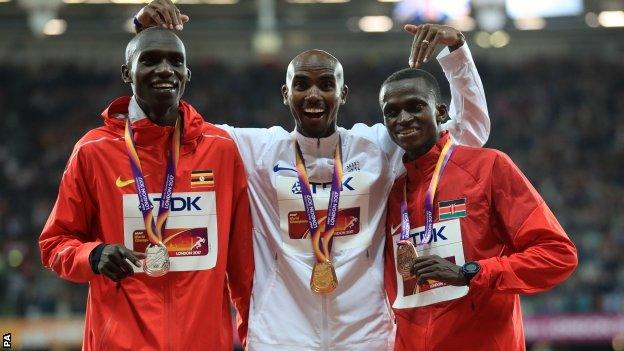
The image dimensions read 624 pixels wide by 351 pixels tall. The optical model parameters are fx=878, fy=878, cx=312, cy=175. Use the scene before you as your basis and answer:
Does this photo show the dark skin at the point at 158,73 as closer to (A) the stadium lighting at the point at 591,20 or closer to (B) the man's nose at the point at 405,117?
(B) the man's nose at the point at 405,117

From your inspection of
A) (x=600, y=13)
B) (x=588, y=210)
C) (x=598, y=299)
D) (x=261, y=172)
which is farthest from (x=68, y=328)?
(x=600, y=13)

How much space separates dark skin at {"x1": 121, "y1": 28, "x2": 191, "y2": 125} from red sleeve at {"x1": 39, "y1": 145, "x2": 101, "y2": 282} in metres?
0.36

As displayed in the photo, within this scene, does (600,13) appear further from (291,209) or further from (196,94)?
(291,209)

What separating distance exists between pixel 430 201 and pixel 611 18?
19.5 meters

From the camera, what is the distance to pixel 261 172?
4016 mm

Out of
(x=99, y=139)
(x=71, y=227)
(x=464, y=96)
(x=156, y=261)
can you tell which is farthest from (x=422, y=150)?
(x=71, y=227)

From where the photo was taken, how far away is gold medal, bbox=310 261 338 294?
3738 mm

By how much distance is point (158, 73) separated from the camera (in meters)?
3.71

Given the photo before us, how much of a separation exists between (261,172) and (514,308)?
1.28 meters

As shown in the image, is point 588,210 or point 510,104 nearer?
point 588,210

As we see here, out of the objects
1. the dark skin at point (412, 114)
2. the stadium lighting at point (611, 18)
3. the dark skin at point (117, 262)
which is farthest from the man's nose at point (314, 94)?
the stadium lighting at point (611, 18)

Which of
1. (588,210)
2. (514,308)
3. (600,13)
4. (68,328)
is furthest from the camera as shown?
(600,13)

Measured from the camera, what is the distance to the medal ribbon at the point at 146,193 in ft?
11.8

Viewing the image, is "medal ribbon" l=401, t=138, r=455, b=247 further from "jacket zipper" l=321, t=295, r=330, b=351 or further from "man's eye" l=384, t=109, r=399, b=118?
"jacket zipper" l=321, t=295, r=330, b=351
